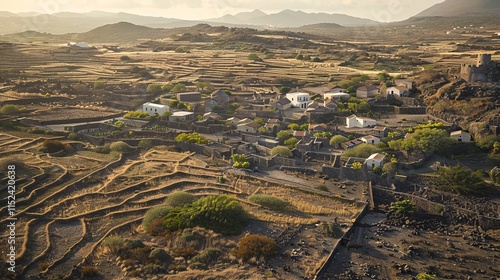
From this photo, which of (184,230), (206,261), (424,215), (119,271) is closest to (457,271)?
(424,215)

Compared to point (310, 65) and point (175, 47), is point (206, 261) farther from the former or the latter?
point (175, 47)

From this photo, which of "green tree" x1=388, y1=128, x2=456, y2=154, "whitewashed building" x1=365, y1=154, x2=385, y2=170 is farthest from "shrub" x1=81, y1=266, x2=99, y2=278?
"green tree" x1=388, y1=128, x2=456, y2=154

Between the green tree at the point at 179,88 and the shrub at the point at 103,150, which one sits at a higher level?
the green tree at the point at 179,88

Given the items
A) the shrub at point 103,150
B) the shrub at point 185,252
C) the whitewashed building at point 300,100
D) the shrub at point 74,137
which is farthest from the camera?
the whitewashed building at point 300,100

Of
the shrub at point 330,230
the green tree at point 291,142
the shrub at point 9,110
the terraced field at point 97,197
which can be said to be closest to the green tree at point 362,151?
the green tree at point 291,142

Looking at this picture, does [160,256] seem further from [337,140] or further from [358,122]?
[358,122]

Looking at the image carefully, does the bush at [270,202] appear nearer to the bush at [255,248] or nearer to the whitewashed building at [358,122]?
the bush at [255,248]
